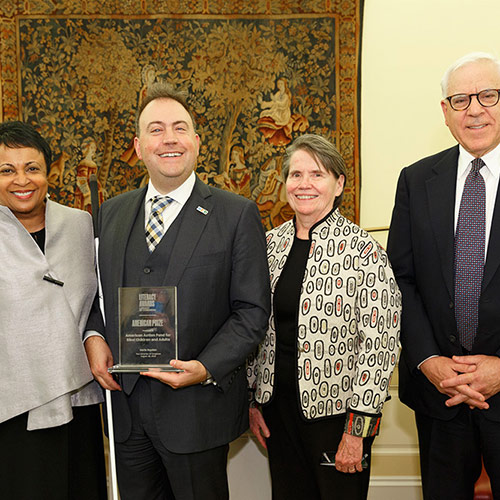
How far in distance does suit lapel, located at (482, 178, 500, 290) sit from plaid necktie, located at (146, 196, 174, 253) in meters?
1.13

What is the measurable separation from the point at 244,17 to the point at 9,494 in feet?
8.73

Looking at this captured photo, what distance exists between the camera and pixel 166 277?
6.46 ft

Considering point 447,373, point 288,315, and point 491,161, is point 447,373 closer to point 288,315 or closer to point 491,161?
point 288,315

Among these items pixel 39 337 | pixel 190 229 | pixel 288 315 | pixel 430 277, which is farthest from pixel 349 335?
pixel 39 337

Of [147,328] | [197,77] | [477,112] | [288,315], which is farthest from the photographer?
[197,77]

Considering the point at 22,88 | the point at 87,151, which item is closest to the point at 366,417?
the point at 87,151

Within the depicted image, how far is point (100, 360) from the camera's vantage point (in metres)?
2.10

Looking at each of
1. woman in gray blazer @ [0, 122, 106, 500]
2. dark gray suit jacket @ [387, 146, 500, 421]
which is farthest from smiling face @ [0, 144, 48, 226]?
dark gray suit jacket @ [387, 146, 500, 421]

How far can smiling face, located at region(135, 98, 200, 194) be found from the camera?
2.10 m

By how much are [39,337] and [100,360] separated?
23cm

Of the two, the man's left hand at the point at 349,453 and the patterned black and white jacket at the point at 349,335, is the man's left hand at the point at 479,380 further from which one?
the man's left hand at the point at 349,453

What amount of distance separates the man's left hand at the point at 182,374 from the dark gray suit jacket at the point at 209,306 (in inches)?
1.6

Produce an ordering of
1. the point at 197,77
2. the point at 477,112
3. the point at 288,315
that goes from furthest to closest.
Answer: the point at 197,77, the point at 288,315, the point at 477,112

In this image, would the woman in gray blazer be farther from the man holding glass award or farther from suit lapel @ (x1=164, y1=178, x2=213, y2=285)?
suit lapel @ (x1=164, y1=178, x2=213, y2=285)
